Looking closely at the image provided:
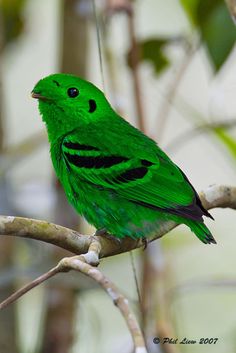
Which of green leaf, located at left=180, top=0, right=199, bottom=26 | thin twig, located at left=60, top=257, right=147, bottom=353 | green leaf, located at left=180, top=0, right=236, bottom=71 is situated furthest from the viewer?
green leaf, located at left=180, top=0, right=199, bottom=26

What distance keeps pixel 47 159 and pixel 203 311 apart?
4.19 feet

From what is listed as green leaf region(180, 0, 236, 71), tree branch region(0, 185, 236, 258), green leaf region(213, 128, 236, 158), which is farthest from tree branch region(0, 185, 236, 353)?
green leaf region(180, 0, 236, 71)

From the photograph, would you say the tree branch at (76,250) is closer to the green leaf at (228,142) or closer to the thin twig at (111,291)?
the thin twig at (111,291)

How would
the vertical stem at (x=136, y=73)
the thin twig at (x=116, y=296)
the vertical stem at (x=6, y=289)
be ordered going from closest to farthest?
the thin twig at (x=116, y=296)
the vertical stem at (x=136, y=73)
the vertical stem at (x=6, y=289)

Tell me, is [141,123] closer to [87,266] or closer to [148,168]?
[148,168]

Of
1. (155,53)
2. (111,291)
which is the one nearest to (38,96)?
(111,291)

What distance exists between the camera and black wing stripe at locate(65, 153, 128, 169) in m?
2.28

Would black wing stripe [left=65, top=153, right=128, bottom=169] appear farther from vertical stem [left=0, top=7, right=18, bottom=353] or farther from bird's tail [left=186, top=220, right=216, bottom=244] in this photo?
vertical stem [left=0, top=7, right=18, bottom=353]

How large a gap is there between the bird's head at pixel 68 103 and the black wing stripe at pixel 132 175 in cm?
23

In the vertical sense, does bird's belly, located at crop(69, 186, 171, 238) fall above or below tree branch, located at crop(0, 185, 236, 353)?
above

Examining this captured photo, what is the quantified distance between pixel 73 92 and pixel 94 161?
8.0 inches

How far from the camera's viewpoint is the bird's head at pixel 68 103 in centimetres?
228

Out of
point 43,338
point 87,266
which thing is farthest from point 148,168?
point 43,338

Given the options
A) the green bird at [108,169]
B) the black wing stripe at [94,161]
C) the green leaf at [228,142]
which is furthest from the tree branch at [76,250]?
the green leaf at [228,142]
